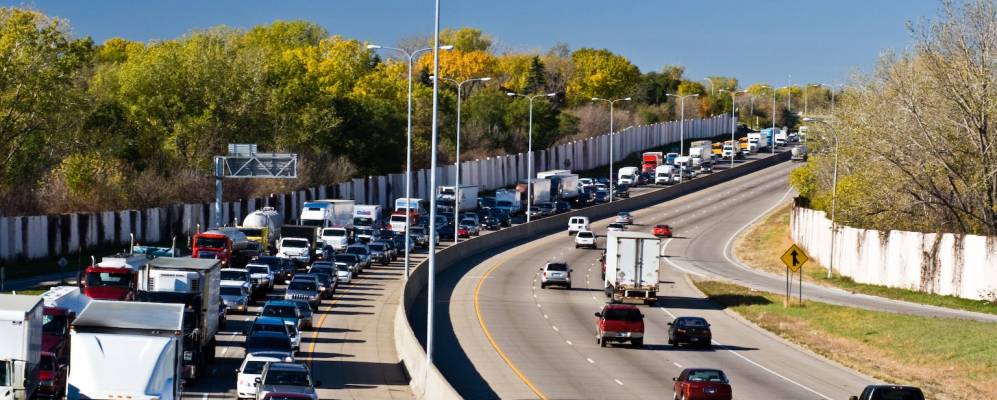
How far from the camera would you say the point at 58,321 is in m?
36.2

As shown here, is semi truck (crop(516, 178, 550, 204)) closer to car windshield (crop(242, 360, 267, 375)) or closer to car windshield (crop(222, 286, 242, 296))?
car windshield (crop(222, 286, 242, 296))

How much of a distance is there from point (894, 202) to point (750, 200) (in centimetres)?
5924

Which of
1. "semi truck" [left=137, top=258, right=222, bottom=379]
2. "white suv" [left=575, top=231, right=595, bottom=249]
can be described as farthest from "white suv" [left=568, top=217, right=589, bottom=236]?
"semi truck" [left=137, top=258, right=222, bottom=379]

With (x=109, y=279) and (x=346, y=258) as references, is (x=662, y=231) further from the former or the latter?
(x=109, y=279)

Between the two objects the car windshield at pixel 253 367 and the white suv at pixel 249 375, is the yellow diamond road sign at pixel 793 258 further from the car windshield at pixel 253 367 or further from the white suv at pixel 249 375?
the car windshield at pixel 253 367

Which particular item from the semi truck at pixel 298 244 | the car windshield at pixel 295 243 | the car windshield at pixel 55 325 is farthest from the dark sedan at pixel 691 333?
the car windshield at pixel 295 243

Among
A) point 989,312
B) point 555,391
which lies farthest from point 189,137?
point 555,391

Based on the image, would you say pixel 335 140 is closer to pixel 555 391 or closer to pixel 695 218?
pixel 695 218

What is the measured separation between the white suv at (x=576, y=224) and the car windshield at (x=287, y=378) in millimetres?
75118

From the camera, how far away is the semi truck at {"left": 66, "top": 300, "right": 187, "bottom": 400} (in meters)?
28.3

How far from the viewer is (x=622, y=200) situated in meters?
130

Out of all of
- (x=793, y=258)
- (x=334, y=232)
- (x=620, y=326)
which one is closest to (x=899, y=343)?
(x=620, y=326)

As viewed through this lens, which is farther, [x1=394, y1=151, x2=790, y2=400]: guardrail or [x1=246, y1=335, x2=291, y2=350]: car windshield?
[x1=246, y1=335, x2=291, y2=350]: car windshield

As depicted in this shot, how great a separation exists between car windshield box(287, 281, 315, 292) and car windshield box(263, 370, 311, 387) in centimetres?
2614
